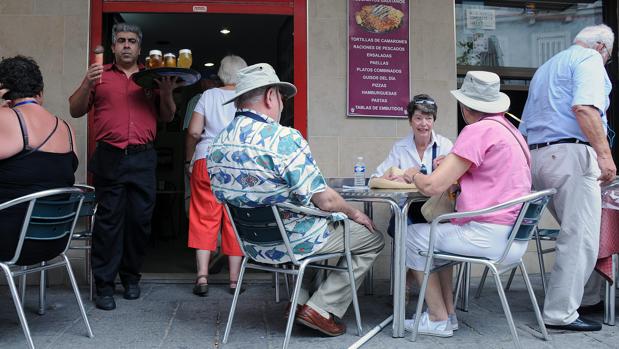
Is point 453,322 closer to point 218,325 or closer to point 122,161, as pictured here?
point 218,325

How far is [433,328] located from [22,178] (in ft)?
7.66

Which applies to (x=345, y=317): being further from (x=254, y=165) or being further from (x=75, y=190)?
(x=75, y=190)

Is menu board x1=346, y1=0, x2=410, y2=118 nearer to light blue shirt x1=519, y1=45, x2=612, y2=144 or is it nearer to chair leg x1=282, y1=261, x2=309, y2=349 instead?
light blue shirt x1=519, y1=45, x2=612, y2=144

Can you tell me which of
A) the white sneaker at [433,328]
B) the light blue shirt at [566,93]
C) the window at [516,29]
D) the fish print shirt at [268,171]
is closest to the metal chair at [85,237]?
the fish print shirt at [268,171]

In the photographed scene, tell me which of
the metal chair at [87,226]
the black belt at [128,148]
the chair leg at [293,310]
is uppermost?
the black belt at [128,148]

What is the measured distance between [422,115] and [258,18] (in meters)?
4.07

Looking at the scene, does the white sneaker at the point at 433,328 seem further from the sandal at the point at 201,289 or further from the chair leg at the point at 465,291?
the sandal at the point at 201,289

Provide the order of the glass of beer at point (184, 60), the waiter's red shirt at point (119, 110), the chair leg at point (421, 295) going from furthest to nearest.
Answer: the glass of beer at point (184, 60)
the waiter's red shirt at point (119, 110)
the chair leg at point (421, 295)

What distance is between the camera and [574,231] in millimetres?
3422

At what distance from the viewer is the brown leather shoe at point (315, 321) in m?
3.17

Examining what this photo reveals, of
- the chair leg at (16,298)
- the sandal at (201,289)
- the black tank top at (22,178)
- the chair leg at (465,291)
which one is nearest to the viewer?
the chair leg at (16,298)

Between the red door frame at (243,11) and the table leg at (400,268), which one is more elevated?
the red door frame at (243,11)

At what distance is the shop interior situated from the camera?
6.91 metres

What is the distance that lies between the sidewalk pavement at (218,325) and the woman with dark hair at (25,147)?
61cm
